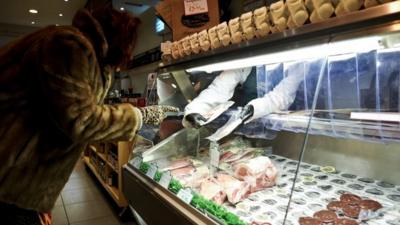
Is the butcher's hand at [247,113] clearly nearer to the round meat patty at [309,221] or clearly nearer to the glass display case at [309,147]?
the glass display case at [309,147]

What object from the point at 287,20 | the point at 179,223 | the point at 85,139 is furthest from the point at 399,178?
the point at 85,139

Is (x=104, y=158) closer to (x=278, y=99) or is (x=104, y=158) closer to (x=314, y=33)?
(x=278, y=99)

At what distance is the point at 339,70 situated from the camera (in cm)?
150

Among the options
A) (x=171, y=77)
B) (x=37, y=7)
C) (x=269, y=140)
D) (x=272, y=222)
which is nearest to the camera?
(x=272, y=222)

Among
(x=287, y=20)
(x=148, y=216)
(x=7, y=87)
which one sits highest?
(x=287, y=20)

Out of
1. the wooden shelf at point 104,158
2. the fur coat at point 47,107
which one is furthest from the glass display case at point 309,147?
the wooden shelf at point 104,158

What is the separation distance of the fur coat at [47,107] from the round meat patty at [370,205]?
1201 mm

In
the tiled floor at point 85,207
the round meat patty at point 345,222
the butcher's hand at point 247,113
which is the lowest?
the tiled floor at point 85,207

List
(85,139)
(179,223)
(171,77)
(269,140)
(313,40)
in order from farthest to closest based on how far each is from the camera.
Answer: (171,77) → (269,140) → (179,223) → (85,139) → (313,40)

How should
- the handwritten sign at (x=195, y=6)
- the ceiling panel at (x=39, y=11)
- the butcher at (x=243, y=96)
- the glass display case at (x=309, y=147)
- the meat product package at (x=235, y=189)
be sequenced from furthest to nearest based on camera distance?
1. the ceiling panel at (x=39, y=11)
2. the handwritten sign at (x=195, y=6)
3. the butcher at (x=243, y=96)
4. the meat product package at (x=235, y=189)
5. the glass display case at (x=309, y=147)

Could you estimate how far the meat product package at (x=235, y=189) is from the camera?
1729 millimetres

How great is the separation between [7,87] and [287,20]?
3.76 ft

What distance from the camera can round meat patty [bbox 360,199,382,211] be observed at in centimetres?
140

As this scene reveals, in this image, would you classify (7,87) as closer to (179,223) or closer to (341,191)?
(179,223)
